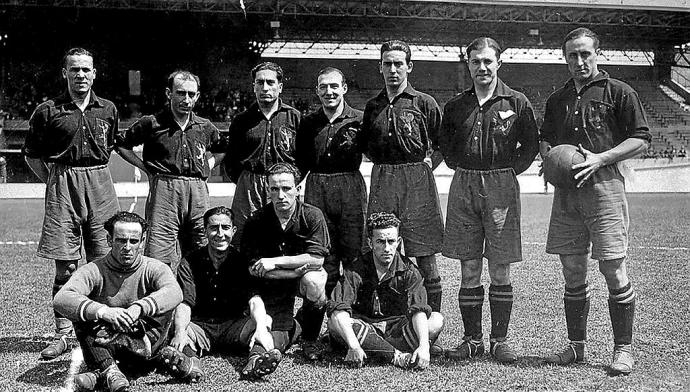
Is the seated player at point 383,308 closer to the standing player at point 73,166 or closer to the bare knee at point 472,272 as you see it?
the bare knee at point 472,272

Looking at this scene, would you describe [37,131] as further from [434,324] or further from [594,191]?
[594,191]

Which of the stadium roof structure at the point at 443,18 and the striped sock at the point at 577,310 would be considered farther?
the stadium roof structure at the point at 443,18

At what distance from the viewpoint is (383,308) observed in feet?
15.5

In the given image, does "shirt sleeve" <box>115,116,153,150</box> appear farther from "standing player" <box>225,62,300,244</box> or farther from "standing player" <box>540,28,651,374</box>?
"standing player" <box>540,28,651,374</box>

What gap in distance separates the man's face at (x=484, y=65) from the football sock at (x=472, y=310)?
1.50 meters

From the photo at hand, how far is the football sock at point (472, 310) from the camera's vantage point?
4855 mm

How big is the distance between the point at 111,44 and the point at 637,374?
31.3 meters

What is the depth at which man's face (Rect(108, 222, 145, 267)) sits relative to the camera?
420 centimetres

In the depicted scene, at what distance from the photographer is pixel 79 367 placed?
4426mm

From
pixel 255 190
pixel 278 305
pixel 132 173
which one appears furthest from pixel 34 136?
pixel 132 173

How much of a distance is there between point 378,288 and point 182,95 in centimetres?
211

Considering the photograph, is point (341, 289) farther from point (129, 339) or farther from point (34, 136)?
point (34, 136)

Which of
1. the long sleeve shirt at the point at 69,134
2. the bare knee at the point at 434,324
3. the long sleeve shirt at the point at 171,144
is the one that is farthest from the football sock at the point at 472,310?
the long sleeve shirt at the point at 69,134

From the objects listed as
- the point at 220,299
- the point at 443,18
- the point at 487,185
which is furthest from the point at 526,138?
the point at 443,18
